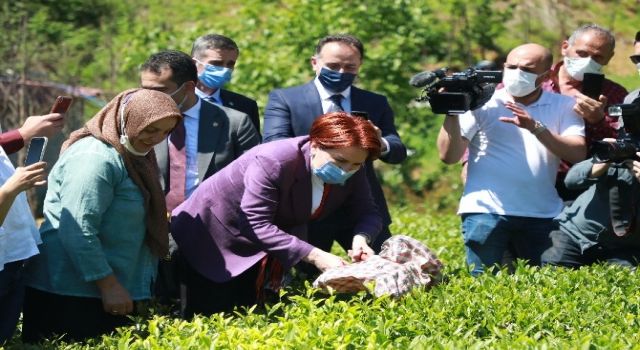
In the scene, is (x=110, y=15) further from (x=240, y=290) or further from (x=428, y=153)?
(x=240, y=290)

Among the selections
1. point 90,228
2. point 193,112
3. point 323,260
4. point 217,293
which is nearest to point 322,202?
point 323,260

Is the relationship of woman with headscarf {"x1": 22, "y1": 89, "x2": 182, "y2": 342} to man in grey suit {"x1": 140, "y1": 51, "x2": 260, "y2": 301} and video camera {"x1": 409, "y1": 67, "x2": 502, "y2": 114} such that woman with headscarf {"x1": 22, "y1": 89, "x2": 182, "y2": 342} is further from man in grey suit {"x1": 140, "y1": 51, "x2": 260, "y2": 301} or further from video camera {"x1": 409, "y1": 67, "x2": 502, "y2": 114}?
video camera {"x1": 409, "y1": 67, "x2": 502, "y2": 114}

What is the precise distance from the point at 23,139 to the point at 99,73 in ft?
36.7

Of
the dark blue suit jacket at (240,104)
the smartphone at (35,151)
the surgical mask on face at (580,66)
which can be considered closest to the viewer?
the smartphone at (35,151)

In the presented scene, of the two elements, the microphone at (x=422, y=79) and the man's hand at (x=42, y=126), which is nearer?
the man's hand at (x=42, y=126)

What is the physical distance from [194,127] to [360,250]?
5.14ft

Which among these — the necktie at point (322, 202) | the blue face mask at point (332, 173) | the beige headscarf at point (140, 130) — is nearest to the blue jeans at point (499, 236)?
the necktie at point (322, 202)

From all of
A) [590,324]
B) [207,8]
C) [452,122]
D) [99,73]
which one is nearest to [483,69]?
[452,122]

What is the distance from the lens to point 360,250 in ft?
19.2

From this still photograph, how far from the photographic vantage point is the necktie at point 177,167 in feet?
21.9

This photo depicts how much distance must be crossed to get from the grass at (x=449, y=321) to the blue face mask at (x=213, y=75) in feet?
6.45

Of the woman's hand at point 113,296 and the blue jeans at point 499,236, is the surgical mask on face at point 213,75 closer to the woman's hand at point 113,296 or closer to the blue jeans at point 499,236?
the blue jeans at point 499,236

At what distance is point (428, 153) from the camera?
45.5 feet

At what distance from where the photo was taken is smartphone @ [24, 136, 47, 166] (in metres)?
5.29
